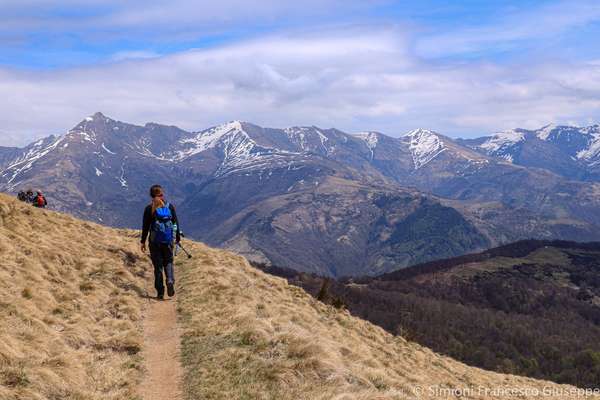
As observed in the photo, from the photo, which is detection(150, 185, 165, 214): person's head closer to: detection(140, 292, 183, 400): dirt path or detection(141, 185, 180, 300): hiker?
detection(141, 185, 180, 300): hiker

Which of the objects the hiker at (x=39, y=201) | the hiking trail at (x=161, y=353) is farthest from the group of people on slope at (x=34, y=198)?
the hiking trail at (x=161, y=353)

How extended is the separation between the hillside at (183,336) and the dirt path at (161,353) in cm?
30

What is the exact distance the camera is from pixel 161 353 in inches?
682

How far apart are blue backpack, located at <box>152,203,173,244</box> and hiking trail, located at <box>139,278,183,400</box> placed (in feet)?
9.63

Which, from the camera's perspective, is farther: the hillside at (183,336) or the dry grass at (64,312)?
the hillside at (183,336)

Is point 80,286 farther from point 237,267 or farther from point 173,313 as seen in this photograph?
point 237,267

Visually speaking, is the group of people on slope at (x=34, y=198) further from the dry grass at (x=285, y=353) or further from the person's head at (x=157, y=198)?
the person's head at (x=157, y=198)

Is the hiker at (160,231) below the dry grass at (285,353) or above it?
above

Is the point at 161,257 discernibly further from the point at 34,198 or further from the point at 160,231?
the point at 34,198

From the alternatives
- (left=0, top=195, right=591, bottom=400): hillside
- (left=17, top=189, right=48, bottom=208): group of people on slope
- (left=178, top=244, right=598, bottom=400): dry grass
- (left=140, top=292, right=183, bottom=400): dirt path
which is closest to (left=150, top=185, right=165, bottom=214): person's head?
(left=0, top=195, right=591, bottom=400): hillside

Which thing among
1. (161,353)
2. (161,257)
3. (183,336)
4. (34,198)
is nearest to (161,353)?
(161,353)

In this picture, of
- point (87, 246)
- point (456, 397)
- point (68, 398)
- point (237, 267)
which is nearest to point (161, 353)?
point (68, 398)

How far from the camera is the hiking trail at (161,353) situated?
551 inches

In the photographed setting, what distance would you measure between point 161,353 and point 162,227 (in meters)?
7.08
